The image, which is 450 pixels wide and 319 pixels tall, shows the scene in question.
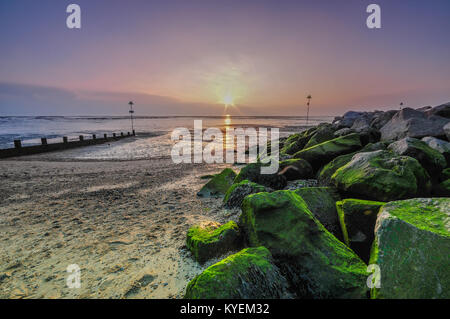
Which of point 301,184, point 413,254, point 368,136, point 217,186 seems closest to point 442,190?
point 301,184

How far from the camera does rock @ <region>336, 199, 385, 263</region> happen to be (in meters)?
2.77

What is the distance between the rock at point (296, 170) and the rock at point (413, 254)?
3.59 metres

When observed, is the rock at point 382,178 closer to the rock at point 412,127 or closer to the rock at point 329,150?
the rock at point 329,150

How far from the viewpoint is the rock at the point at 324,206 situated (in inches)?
128

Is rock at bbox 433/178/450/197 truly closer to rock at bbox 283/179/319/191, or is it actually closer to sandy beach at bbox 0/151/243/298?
rock at bbox 283/179/319/191

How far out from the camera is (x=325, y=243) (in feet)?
8.34

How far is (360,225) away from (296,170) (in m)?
3.17

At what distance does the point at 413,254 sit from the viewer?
6.47ft

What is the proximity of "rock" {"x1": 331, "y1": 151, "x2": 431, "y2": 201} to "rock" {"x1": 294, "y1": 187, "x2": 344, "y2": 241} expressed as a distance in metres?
0.39

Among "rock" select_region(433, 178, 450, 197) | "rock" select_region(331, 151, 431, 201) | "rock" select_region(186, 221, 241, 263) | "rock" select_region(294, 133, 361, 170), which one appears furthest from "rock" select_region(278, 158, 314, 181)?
"rock" select_region(186, 221, 241, 263)

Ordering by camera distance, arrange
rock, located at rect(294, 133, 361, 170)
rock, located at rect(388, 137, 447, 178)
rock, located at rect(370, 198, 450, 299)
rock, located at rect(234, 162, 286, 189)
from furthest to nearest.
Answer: rock, located at rect(294, 133, 361, 170), rock, located at rect(234, 162, 286, 189), rock, located at rect(388, 137, 447, 178), rock, located at rect(370, 198, 450, 299)

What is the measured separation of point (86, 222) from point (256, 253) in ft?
14.3

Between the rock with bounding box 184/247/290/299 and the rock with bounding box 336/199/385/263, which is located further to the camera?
the rock with bounding box 336/199/385/263
